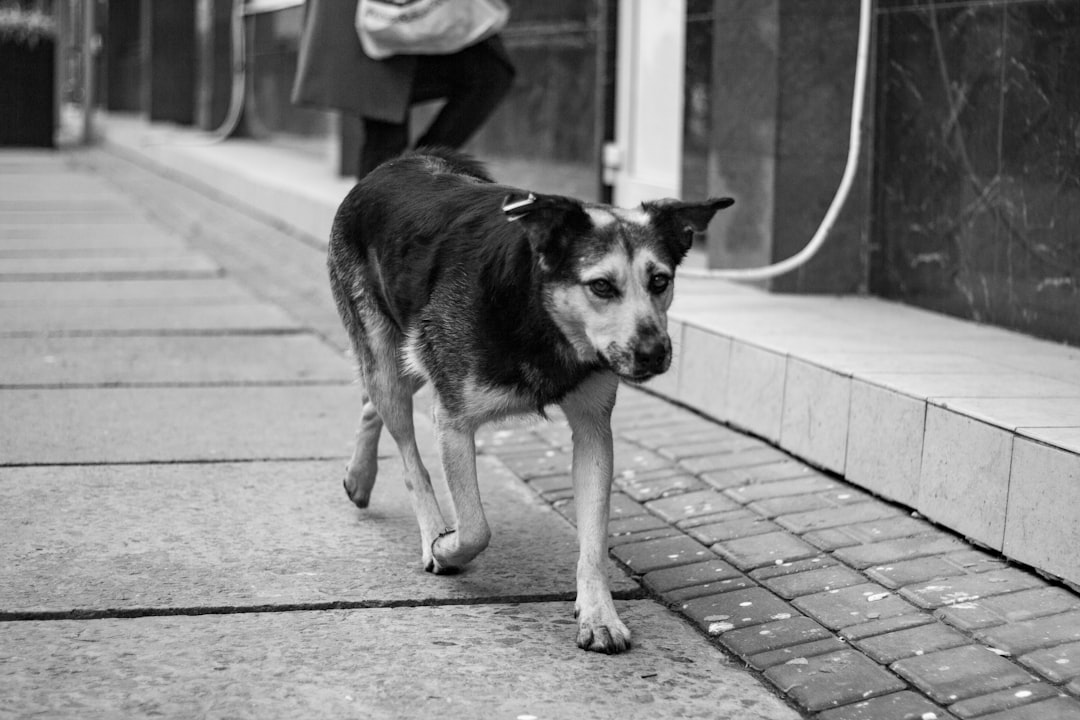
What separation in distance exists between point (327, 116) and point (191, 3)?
10613 mm

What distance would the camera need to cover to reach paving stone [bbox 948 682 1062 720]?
10.9 ft

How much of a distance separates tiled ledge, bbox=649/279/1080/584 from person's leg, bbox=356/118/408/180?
4.97ft

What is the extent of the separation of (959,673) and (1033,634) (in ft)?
1.03

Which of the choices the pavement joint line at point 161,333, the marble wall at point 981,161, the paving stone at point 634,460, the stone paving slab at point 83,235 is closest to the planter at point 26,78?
the stone paving slab at point 83,235

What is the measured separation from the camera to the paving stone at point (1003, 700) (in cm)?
332

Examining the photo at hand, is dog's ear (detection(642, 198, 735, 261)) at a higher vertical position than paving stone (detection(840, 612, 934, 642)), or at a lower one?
higher

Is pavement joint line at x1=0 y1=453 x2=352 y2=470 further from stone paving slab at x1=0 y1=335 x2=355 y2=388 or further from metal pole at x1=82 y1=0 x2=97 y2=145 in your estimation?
metal pole at x1=82 y1=0 x2=97 y2=145

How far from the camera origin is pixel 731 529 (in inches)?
185

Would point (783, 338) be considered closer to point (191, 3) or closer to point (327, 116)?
point (327, 116)

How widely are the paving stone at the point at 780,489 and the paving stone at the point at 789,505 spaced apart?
0.04m

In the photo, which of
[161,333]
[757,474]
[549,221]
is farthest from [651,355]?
[161,333]

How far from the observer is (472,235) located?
4188mm

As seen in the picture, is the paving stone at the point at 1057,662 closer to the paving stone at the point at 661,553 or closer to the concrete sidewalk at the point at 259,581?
the concrete sidewalk at the point at 259,581

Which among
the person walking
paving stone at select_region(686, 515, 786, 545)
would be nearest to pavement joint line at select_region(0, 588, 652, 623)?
paving stone at select_region(686, 515, 786, 545)
